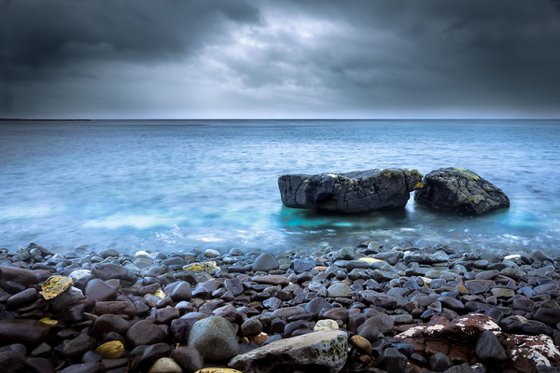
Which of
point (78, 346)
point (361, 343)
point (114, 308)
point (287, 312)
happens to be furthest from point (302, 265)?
point (78, 346)

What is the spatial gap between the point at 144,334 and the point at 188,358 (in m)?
0.49

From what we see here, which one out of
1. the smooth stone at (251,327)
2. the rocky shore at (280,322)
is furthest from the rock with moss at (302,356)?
the smooth stone at (251,327)

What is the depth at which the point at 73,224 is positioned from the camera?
899cm

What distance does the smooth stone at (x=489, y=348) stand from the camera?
9.12 feet

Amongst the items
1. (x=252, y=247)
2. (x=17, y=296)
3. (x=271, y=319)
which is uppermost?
(x=17, y=296)

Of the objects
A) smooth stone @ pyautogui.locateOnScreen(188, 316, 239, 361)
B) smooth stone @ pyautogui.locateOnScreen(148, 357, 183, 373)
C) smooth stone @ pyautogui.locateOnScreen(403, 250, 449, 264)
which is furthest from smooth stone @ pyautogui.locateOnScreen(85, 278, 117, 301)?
smooth stone @ pyautogui.locateOnScreen(403, 250, 449, 264)

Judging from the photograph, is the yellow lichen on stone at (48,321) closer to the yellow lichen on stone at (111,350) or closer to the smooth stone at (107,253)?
the yellow lichen on stone at (111,350)

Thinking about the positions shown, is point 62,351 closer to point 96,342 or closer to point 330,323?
point 96,342

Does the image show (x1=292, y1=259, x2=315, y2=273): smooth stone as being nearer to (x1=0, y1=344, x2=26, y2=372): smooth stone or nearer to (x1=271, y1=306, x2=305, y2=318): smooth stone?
(x1=271, y1=306, x2=305, y2=318): smooth stone

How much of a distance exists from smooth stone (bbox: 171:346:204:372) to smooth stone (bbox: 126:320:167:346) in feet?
0.96

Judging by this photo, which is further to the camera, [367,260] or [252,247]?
[252,247]

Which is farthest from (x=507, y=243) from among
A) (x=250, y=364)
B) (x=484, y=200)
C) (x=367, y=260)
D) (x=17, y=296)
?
(x=17, y=296)

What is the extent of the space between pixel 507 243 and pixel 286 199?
16.5 ft

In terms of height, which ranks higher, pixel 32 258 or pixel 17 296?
pixel 17 296
